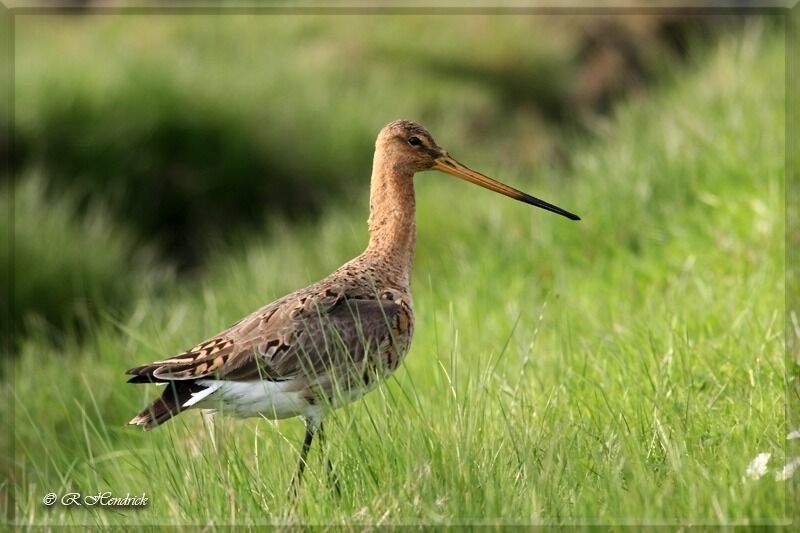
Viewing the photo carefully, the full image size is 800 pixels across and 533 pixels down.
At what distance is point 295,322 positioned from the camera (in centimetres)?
413

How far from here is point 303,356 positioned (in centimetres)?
408

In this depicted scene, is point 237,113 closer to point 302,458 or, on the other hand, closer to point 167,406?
point 167,406

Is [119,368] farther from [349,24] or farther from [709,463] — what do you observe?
[349,24]

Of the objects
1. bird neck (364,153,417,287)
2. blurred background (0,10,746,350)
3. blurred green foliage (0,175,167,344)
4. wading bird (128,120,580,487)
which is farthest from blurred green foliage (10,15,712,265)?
wading bird (128,120,580,487)

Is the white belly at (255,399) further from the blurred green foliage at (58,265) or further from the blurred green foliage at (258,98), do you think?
the blurred green foliage at (258,98)

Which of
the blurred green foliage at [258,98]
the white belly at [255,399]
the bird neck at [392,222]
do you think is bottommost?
the white belly at [255,399]

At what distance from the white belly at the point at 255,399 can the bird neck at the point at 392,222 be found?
2.12 ft

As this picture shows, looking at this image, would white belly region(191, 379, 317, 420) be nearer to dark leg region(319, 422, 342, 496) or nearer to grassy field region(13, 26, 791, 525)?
grassy field region(13, 26, 791, 525)

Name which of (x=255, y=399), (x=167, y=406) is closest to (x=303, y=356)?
(x=255, y=399)

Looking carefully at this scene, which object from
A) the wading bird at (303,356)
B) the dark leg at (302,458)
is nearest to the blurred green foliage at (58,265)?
the wading bird at (303,356)

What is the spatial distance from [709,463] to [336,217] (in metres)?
5.77

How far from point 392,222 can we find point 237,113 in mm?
6157

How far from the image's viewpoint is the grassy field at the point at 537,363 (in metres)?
3.27

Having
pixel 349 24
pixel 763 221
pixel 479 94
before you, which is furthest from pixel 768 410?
pixel 349 24
